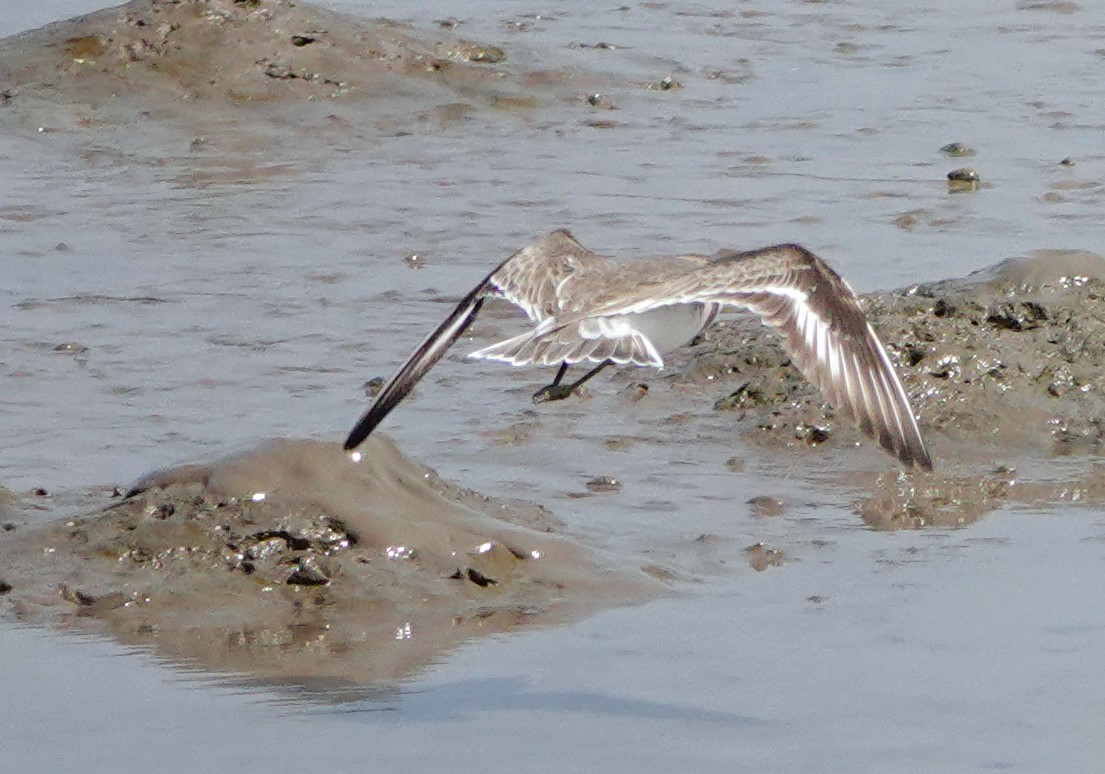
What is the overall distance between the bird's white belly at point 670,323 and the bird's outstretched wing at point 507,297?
294 millimetres

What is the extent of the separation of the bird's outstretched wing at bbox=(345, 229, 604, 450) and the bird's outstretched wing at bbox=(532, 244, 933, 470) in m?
0.26

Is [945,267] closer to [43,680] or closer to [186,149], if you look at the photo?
[186,149]

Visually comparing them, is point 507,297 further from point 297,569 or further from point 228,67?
point 228,67

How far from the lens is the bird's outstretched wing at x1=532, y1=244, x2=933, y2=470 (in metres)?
6.24

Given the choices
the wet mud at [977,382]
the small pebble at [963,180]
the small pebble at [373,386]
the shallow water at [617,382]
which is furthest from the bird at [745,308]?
the small pebble at [963,180]

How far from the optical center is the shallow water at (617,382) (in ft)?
17.9

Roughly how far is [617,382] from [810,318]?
91.9 inches

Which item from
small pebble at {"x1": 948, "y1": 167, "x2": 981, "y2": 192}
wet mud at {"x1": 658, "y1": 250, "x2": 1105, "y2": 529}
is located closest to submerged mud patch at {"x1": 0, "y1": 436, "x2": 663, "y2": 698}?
wet mud at {"x1": 658, "y1": 250, "x2": 1105, "y2": 529}

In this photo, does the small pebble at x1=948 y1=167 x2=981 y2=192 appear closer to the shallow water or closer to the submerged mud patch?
the shallow water

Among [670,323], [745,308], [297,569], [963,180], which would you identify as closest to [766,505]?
[670,323]

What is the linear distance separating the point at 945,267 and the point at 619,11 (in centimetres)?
583

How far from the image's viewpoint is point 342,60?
1291 centimetres

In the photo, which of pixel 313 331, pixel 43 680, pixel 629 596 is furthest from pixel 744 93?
pixel 43 680

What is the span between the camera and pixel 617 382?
8648mm
